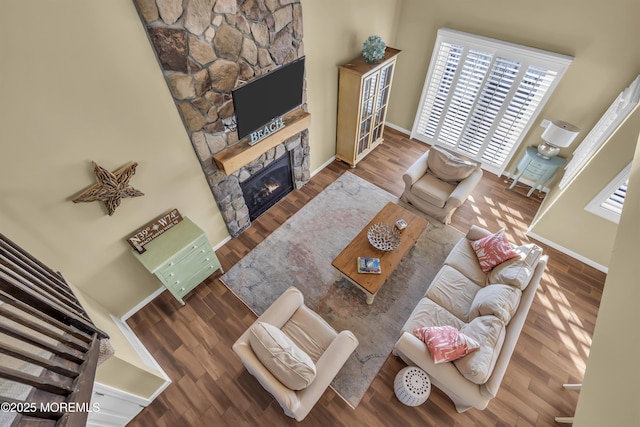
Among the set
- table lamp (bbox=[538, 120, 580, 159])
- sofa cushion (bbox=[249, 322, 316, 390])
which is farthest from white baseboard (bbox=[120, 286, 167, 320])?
table lamp (bbox=[538, 120, 580, 159])

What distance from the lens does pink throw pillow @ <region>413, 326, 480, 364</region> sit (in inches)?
91.1

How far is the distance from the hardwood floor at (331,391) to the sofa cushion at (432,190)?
1.22 meters

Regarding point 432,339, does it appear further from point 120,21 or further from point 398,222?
point 120,21

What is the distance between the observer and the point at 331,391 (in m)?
2.82

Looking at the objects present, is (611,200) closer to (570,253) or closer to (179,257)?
(570,253)

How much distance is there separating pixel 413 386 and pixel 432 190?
2.52m

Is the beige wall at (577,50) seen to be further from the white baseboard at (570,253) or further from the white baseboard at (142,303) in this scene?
the white baseboard at (142,303)

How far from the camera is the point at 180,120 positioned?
2.66 metres

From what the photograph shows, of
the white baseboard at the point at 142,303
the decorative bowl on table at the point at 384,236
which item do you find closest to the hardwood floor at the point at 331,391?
the white baseboard at the point at 142,303

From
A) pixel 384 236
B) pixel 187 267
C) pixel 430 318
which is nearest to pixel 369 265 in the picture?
pixel 384 236

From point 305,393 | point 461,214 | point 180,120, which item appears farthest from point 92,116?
point 461,214

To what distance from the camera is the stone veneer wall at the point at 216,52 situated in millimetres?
2242

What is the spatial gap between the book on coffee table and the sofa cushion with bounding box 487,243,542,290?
1.19m

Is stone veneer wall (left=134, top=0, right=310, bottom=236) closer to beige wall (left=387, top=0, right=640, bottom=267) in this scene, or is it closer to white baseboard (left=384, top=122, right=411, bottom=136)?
beige wall (left=387, top=0, right=640, bottom=267)
